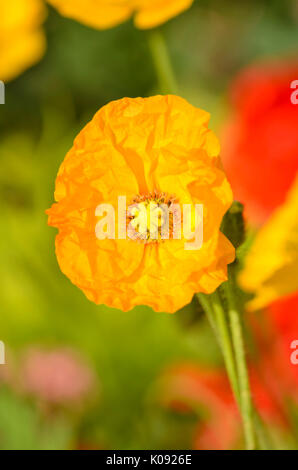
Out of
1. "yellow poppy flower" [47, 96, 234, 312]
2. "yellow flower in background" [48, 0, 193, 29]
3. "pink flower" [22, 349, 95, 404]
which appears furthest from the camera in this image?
"pink flower" [22, 349, 95, 404]

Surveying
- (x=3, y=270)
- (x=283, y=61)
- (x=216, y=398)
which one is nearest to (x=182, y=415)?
(x=216, y=398)

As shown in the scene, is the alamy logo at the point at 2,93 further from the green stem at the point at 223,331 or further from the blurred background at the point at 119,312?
the green stem at the point at 223,331

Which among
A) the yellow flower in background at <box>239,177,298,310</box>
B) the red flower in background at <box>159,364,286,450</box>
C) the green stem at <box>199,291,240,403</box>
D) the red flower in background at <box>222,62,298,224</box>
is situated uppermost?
the red flower in background at <box>222,62,298,224</box>

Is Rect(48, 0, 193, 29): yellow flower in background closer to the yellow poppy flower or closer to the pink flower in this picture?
the yellow poppy flower

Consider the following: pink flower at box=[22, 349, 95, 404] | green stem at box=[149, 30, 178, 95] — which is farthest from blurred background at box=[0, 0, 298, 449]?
green stem at box=[149, 30, 178, 95]

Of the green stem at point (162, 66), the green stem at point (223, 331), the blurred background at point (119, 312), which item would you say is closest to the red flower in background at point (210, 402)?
the blurred background at point (119, 312)

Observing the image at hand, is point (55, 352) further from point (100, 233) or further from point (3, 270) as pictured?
point (100, 233)

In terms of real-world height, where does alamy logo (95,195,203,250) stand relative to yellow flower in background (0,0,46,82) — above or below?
below
